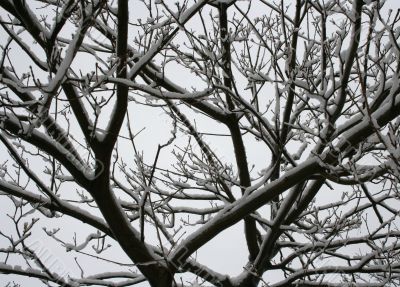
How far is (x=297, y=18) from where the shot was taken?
3545 mm

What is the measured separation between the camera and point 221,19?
398 centimetres

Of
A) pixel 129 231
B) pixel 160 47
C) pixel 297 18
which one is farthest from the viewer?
pixel 297 18

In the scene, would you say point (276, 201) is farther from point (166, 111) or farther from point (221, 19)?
point (221, 19)

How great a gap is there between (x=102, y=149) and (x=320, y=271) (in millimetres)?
3104

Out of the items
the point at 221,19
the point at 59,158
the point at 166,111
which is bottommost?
the point at 59,158

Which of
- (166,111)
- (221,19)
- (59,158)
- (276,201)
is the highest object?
(221,19)

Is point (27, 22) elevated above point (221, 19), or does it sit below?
below

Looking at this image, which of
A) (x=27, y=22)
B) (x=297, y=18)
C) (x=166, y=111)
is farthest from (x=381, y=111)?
(x=166, y=111)

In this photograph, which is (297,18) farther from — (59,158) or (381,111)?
(59,158)

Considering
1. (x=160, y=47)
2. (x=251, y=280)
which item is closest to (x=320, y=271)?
(x=251, y=280)

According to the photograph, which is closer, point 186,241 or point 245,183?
point 186,241

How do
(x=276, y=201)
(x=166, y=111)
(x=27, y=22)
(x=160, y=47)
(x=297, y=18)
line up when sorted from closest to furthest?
(x=27, y=22)
(x=160, y=47)
(x=297, y=18)
(x=166, y=111)
(x=276, y=201)

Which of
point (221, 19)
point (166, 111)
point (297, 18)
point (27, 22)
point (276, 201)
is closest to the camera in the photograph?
point (27, 22)

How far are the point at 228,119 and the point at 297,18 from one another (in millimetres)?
1224
